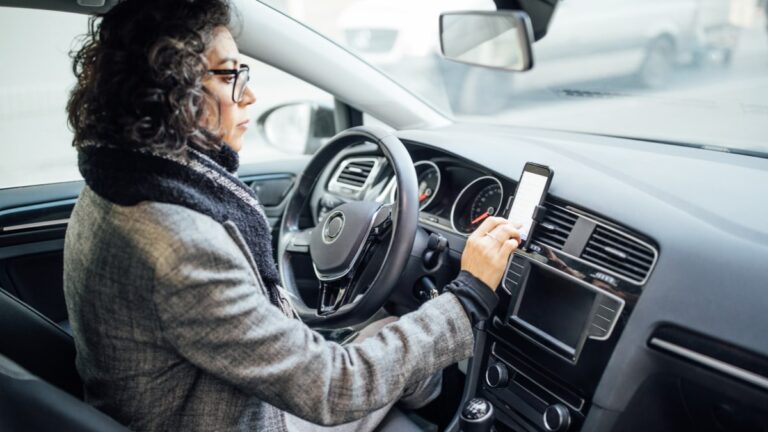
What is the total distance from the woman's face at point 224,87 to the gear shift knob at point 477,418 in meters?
0.87

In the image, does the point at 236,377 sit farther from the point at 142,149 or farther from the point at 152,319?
the point at 142,149

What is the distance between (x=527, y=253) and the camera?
5.33ft

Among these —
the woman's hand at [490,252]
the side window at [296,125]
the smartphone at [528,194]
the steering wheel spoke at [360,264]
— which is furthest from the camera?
the side window at [296,125]

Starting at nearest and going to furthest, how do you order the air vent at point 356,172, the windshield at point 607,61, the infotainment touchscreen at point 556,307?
the infotainment touchscreen at point 556,307, the air vent at point 356,172, the windshield at point 607,61

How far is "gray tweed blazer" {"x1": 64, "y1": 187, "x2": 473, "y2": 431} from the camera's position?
40.3 inches

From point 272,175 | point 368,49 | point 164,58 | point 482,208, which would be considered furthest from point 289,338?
point 368,49

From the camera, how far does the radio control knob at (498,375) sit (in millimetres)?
1698

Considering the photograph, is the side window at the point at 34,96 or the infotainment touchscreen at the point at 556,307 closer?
the infotainment touchscreen at the point at 556,307

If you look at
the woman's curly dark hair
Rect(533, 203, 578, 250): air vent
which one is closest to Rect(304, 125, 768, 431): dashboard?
Rect(533, 203, 578, 250): air vent

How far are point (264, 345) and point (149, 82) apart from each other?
499mm

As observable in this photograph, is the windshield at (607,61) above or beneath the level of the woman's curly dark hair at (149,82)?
above

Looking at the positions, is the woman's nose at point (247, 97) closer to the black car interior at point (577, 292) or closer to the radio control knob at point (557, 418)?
the black car interior at point (577, 292)

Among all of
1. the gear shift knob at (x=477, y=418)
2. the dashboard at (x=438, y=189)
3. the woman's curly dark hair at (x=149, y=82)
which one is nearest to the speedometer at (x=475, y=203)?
the dashboard at (x=438, y=189)

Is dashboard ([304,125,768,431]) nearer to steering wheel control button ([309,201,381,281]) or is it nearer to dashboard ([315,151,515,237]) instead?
dashboard ([315,151,515,237])
